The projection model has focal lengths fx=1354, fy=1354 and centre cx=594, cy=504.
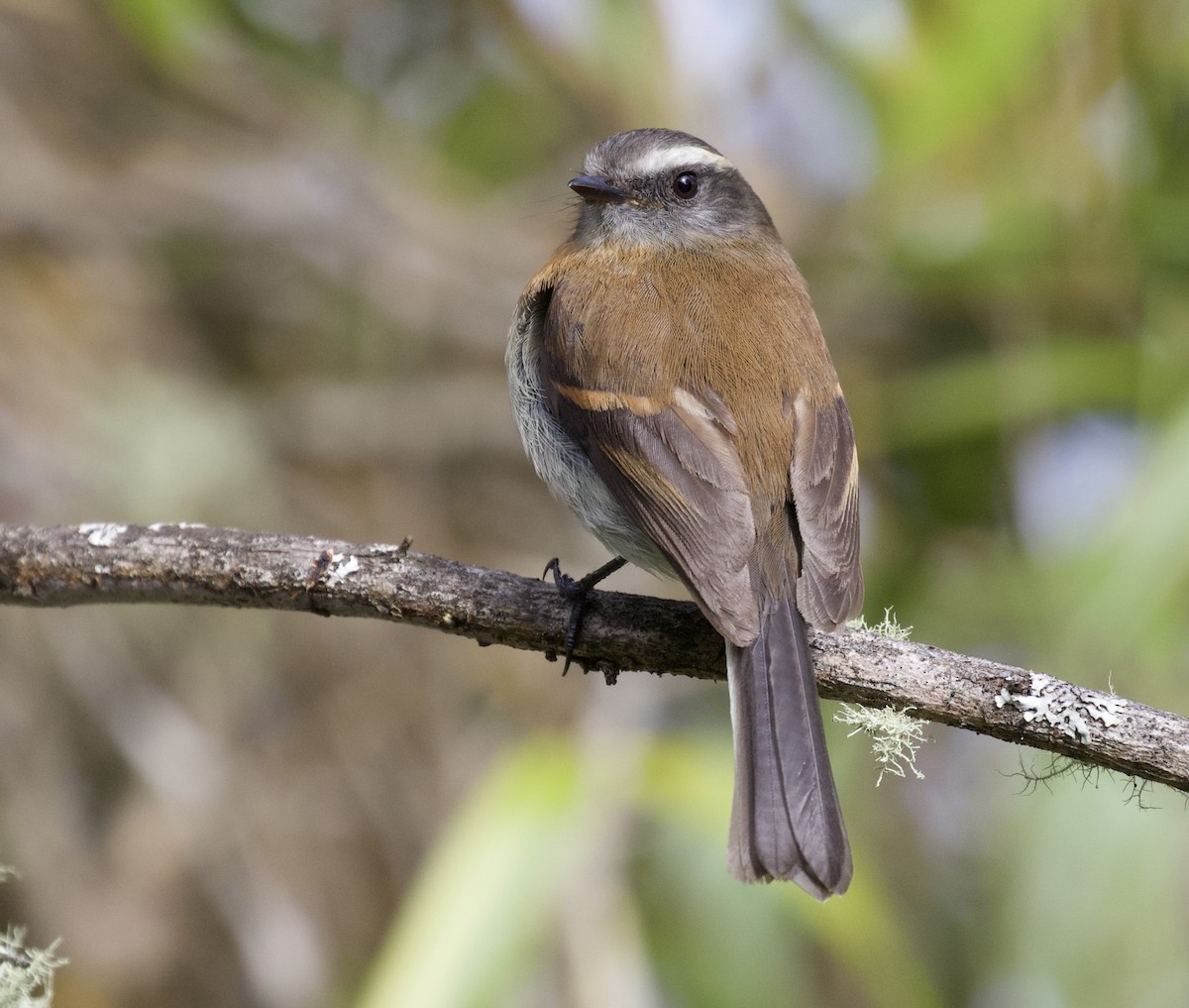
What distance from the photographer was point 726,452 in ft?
8.77

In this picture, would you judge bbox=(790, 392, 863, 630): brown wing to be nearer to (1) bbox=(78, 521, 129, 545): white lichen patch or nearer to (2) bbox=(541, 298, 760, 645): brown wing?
(2) bbox=(541, 298, 760, 645): brown wing

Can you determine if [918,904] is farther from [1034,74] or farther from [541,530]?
[1034,74]

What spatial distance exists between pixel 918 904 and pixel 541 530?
1943 mm

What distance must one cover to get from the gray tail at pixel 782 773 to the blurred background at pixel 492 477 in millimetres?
1158

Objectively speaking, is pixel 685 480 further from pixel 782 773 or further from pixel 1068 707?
pixel 1068 707

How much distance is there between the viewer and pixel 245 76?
554 centimetres

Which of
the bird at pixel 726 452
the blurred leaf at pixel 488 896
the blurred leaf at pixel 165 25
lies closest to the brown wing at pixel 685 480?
the bird at pixel 726 452

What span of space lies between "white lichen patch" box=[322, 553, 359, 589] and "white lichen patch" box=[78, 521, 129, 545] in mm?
426

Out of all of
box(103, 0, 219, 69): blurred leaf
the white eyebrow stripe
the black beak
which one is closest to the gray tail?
the black beak

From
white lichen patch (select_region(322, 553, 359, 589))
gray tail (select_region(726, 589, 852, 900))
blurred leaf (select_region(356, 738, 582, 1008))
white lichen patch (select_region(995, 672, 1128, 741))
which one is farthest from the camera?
blurred leaf (select_region(356, 738, 582, 1008))

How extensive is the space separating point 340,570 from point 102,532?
49cm

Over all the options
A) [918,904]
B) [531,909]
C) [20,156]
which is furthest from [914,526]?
[20,156]

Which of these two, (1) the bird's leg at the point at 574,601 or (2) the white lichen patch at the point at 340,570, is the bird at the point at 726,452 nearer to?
(1) the bird's leg at the point at 574,601

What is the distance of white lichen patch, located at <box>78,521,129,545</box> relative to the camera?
2.55 metres
